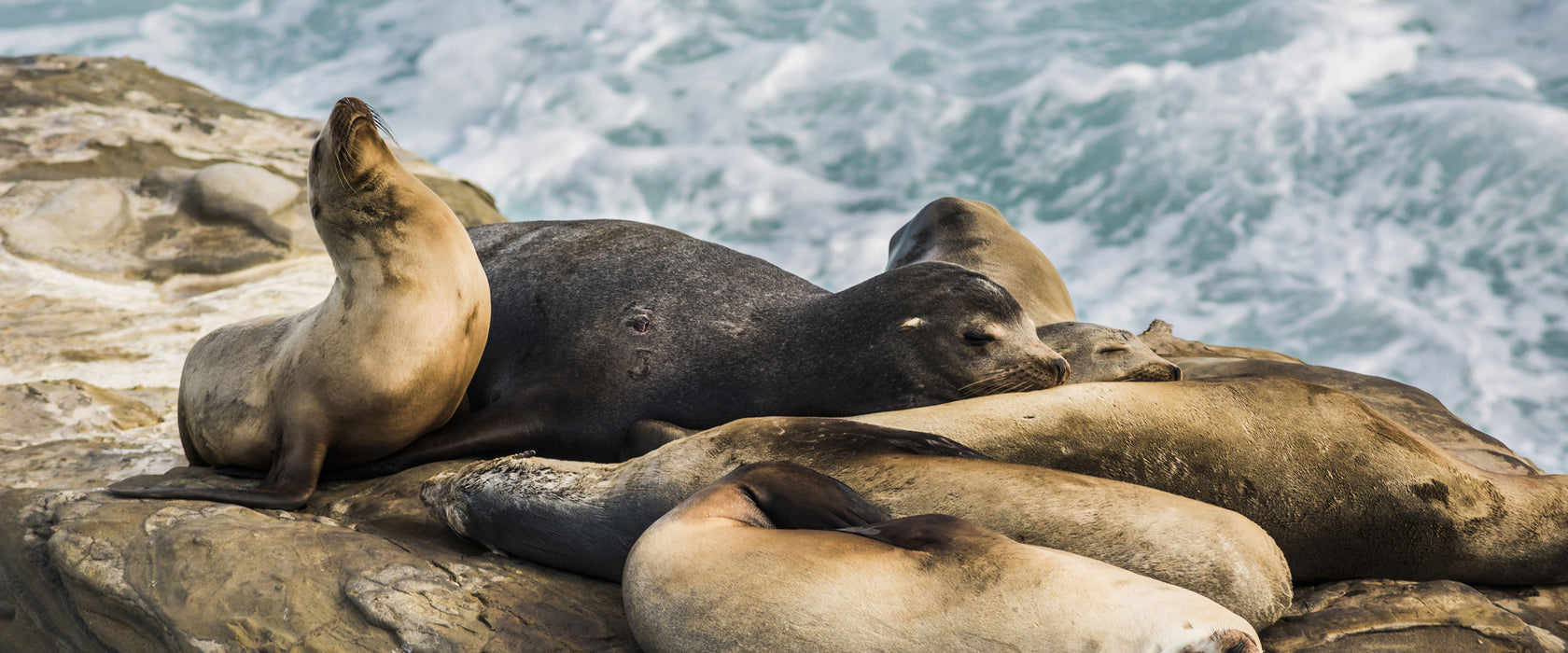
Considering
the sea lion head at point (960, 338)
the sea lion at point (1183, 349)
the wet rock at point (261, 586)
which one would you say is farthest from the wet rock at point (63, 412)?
the sea lion at point (1183, 349)

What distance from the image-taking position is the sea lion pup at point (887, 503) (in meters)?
2.50

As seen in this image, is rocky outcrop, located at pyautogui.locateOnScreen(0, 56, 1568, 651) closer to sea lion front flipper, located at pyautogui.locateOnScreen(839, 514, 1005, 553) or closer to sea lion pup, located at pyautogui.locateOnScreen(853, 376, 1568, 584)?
sea lion pup, located at pyautogui.locateOnScreen(853, 376, 1568, 584)

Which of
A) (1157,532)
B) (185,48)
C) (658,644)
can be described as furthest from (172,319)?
(185,48)

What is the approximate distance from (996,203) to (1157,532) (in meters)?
12.4

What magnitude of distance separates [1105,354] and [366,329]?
2546mm

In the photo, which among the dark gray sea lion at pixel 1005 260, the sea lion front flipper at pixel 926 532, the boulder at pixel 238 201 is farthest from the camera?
the boulder at pixel 238 201

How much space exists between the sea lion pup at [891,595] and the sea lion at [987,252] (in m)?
2.94

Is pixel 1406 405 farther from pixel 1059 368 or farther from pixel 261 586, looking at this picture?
pixel 261 586

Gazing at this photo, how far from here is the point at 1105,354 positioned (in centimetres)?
412

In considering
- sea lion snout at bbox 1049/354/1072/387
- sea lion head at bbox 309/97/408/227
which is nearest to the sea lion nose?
sea lion snout at bbox 1049/354/1072/387

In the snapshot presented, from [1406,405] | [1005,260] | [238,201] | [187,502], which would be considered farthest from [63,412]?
[1406,405]

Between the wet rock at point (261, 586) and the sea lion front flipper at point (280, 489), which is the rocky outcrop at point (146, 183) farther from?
the wet rock at point (261, 586)

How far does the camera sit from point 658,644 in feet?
Answer: 7.39

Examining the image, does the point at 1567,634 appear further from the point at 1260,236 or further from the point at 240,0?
the point at 240,0
